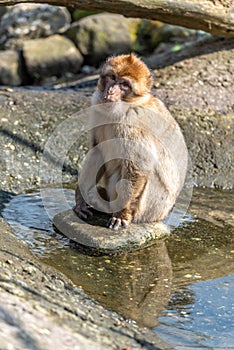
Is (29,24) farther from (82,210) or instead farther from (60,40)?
(82,210)

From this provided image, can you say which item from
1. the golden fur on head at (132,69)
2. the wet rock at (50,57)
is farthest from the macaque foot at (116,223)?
the wet rock at (50,57)

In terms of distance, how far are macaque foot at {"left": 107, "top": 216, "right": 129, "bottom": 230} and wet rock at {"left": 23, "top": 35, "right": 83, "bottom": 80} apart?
773 cm

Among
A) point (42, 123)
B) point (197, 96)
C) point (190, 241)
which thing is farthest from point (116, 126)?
point (197, 96)

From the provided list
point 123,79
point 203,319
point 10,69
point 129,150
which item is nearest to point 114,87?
point 123,79

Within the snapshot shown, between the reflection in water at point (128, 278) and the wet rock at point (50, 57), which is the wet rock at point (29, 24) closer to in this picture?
the wet rock at point (50, 57)

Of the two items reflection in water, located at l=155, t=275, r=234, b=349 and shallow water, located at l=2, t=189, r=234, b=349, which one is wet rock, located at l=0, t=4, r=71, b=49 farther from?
reflection in water, located at l=155, t=275, r=234, b=349

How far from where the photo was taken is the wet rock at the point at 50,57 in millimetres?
13836

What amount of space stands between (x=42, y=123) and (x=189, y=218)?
7.44 ft

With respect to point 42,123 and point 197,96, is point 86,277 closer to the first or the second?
point 42,123

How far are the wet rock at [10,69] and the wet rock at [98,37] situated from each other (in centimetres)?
122

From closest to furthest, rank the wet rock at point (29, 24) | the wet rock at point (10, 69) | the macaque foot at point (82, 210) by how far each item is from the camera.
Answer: the macaque foot at point (82, 210) → the wet rock at point (10, 69) → the wet rock at point (29, 24)

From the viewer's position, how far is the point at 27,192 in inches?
309

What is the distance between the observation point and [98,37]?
558 inches

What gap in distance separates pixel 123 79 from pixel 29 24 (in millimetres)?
8983
